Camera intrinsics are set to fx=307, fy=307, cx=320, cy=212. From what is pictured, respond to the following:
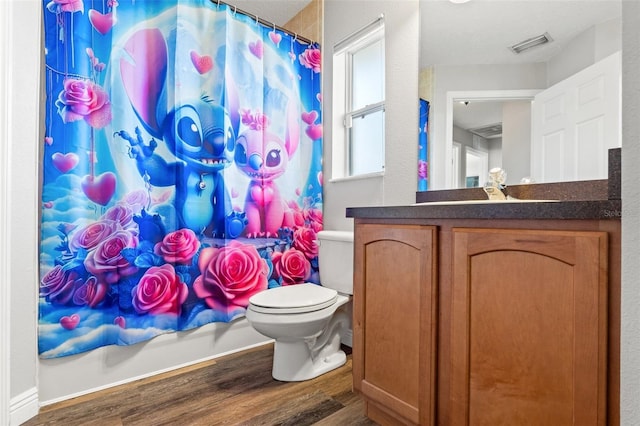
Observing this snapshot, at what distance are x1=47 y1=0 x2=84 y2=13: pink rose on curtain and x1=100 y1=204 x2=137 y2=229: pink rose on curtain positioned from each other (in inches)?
35.6

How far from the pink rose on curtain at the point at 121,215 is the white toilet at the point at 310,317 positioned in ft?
2.41

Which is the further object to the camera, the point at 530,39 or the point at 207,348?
the point at 207,348

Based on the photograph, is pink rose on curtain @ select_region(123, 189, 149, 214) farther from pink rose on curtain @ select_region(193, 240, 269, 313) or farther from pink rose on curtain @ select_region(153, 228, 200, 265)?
pink rose on curtain @ select_region(193, 240, 269, 313)

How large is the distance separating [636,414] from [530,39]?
136 cm

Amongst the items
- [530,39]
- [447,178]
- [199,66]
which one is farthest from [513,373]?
[199,66]

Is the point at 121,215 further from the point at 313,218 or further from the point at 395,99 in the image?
the point at 395,99

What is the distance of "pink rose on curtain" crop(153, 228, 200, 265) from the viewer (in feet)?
5.47

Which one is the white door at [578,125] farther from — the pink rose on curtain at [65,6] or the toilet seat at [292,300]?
the pink rose on curtain at [65,6]

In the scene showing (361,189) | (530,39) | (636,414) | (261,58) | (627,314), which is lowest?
(636,414)

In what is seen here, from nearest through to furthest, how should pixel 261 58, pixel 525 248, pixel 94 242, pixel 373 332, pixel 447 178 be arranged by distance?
1. pixel 525 248
2. pixel 373 332
3. pixel 94 242
4. pixel 447 178
5. pixel 261 58

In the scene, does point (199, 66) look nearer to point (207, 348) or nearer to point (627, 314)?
point (207, 348)

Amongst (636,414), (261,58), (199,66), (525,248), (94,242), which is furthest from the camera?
(261,58)

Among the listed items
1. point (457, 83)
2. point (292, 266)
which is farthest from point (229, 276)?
point (457, 83)

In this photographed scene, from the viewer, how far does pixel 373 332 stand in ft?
4.04
